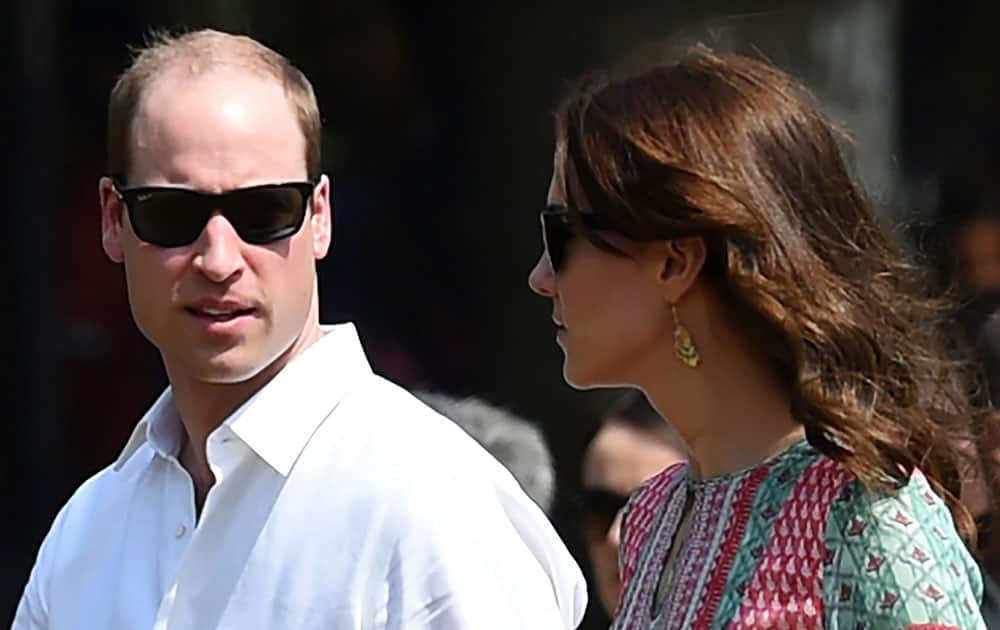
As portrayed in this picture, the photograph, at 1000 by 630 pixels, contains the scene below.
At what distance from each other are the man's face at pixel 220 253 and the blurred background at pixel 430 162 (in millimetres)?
2214

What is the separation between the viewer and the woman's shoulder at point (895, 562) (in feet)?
6.18

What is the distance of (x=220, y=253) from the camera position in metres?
2.46

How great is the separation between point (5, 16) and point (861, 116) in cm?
206

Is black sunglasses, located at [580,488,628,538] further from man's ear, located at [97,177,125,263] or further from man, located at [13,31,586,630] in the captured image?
man's ear, located at [97,177,125,263]

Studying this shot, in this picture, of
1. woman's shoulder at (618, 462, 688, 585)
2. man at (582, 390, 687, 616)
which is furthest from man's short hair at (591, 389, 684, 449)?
woman's shoulder at (618, 462, 688, 585)

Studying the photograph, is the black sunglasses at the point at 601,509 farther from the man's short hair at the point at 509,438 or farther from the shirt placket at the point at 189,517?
the shirt placket at the point at 189,517

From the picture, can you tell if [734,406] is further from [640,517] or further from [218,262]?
[218,262]

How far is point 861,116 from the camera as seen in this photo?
4.84 metres

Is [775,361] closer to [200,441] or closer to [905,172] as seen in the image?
[200,441]

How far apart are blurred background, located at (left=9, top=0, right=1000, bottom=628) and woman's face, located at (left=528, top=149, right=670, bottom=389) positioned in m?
2.56

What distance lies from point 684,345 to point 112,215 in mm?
892

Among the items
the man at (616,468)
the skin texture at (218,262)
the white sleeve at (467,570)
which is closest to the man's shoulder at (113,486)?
the skin texture at (218,262)

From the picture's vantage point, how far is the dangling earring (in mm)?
2111

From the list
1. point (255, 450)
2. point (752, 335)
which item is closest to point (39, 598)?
point (255, 450)
